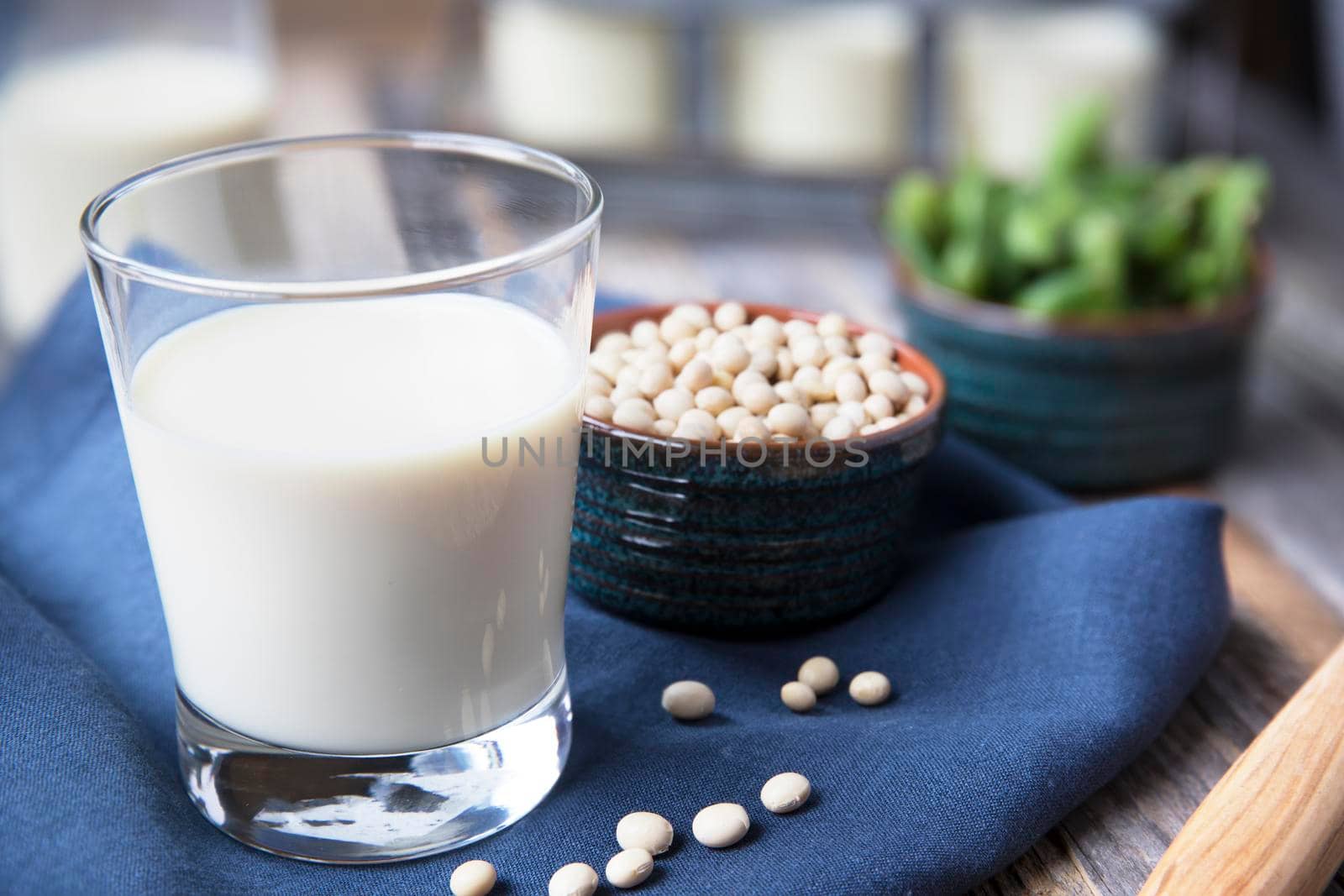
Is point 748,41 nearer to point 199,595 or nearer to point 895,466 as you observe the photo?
point 895,466

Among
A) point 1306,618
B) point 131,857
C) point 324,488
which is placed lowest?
point 1306,618

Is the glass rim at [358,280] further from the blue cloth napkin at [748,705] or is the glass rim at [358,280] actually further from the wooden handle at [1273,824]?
the wooden handle at [1273,824]

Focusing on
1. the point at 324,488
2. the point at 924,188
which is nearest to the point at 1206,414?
the point at 924,188

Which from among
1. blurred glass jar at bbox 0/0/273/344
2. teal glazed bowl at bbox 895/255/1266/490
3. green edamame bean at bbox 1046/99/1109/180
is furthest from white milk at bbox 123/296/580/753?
blurred glass jar at bbox 0/0/273/344

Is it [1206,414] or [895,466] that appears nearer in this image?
[895,466]

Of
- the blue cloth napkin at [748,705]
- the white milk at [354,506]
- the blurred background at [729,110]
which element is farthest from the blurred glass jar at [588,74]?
the white milk at [354,506]
